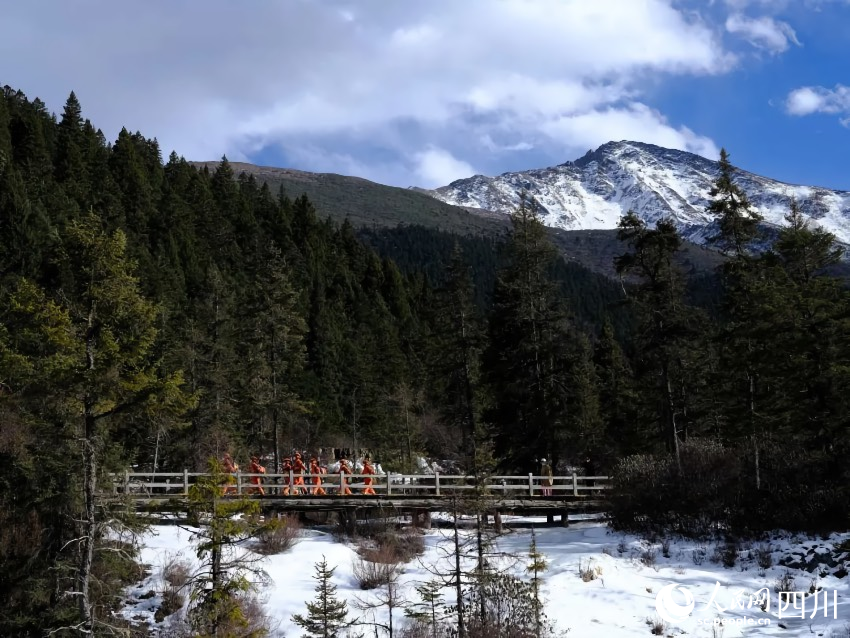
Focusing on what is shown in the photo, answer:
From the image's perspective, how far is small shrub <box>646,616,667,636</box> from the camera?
15711 mm

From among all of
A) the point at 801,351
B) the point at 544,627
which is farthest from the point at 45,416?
the point at 801,351

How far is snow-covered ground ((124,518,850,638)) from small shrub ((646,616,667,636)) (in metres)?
0.08

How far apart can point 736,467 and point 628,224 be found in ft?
33.2

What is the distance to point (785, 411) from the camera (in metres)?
22.0

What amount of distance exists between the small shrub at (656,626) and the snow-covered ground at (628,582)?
8cm

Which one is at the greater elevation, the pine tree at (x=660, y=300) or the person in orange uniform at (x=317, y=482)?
the pine tree at (x=660, y=300)

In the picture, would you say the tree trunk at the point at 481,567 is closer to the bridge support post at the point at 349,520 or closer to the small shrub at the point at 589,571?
the small shrub at the point at 589,571

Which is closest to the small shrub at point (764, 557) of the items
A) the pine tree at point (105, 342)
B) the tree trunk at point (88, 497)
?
the pine tree at point (105, 342)

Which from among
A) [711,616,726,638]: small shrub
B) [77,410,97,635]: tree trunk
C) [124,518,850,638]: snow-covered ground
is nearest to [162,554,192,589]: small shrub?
[124,518,850,638]: snow-covered ground

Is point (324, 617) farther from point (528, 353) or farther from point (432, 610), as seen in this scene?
point (528, 353)

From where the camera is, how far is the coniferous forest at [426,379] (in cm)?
1302

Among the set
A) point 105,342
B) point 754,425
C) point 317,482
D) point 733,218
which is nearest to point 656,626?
point 754,425

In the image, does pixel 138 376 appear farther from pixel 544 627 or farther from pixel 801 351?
pixel 801 351

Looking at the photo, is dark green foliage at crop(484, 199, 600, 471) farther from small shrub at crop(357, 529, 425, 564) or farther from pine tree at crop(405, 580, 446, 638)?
pine tree at crop(405, 580, 446, 638)
